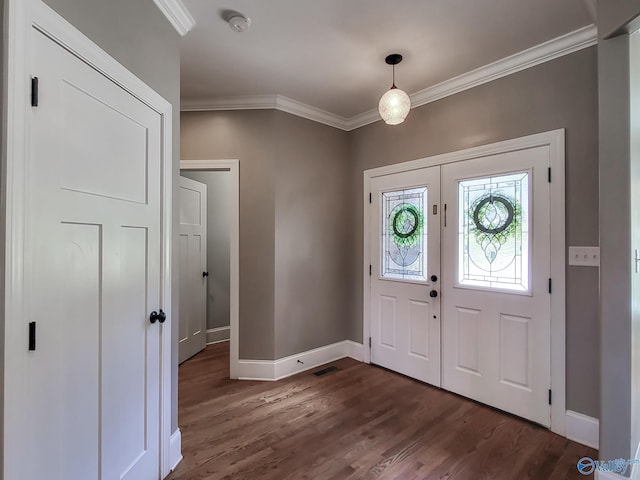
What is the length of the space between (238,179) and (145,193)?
147 centimetres

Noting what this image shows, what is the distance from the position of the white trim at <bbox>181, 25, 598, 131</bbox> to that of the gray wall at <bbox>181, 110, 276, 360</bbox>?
0.08m

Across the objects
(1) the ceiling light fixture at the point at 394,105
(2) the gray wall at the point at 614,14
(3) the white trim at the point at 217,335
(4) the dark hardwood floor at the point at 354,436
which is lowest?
(4) the dark hardwood floor at the point at 354,436

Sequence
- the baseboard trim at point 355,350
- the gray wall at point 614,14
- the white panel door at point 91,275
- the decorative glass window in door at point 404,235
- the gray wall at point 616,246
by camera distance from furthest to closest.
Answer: the baseboard trim at point 355,350 < the decorative glass window in door at point 404,235 < the gray wall at point 616,246 < the gray wall at point 614,14 < the white panel door at point 91,275

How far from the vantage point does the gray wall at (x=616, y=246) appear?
1.60 metres

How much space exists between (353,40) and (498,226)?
1760mm

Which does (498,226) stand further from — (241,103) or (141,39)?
(141,39)

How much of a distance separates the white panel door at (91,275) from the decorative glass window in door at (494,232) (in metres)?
2.34

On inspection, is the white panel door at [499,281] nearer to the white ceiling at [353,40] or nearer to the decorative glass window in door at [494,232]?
the decorative glass window in door at [494,232]

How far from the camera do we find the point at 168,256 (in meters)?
1.87

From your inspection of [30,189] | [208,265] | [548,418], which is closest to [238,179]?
[208,265]

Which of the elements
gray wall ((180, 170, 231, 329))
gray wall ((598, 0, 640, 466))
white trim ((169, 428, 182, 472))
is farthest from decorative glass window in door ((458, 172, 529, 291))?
gray wall ((180, 170, 231, 329))

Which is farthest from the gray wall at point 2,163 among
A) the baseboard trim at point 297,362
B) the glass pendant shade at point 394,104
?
the baseboard trim at point 297,362

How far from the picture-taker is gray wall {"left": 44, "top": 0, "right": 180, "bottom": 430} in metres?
1.29

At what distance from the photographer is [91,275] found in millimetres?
1329
